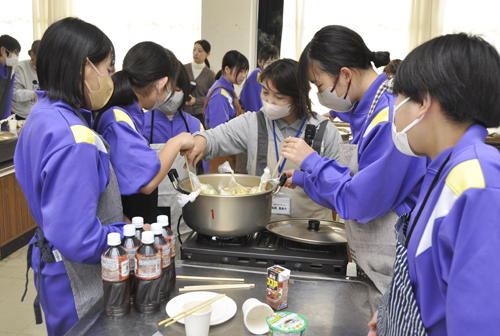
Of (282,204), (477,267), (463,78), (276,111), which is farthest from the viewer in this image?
(276,111)

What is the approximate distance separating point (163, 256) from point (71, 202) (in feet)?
1.00

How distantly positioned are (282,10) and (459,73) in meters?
5.93

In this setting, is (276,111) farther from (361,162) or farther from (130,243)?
(130,243)

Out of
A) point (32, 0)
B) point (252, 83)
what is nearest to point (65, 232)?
point (252, 83)

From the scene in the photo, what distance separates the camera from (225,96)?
4262 millimetres

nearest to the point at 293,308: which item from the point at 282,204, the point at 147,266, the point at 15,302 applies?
the point at 147,266

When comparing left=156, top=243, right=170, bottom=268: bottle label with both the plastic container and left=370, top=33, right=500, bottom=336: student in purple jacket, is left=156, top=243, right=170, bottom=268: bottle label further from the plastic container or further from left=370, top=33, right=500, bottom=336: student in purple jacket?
left=370, top=33, right=500, bottom=336: student in purple jacket

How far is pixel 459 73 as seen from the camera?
2.73 ft

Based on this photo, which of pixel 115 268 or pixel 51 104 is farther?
pixel 51 104

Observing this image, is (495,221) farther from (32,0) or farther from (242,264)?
(32,0)

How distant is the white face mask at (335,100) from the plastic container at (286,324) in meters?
0.90

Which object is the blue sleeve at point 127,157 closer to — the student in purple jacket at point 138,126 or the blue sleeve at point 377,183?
the student in purple jacket at point 138,126

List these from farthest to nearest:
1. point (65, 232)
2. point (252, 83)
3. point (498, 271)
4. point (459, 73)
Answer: point (252, 83)
point (65, 232)
point (459, 73)
point (498, 271)

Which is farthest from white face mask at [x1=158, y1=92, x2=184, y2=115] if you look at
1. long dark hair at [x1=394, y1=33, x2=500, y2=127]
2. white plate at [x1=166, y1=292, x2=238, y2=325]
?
long dark hair at [x1=394, y1=33, x2=500, y2=127]
